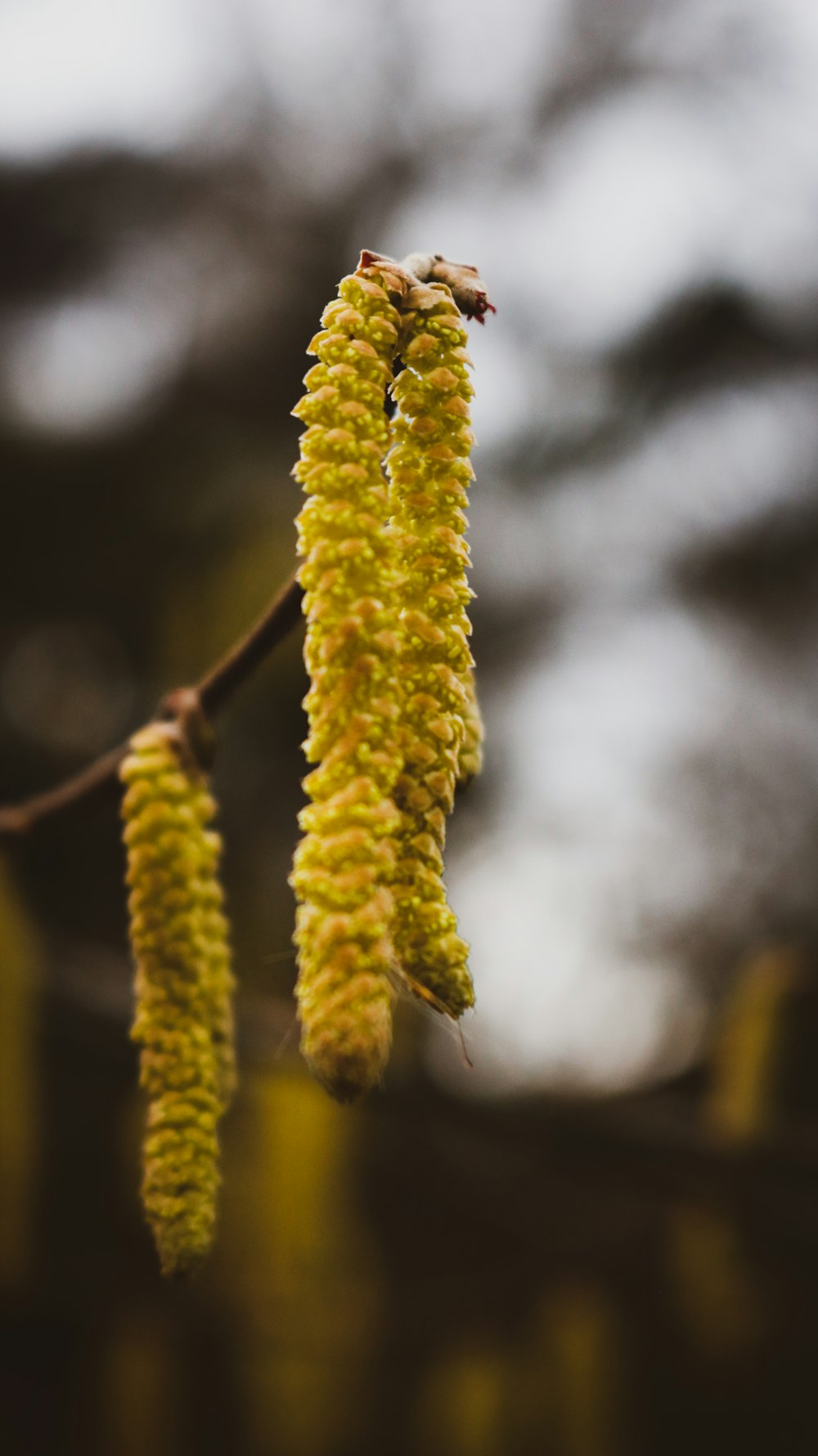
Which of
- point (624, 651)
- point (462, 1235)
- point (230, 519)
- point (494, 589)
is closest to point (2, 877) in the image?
point (230, 519)

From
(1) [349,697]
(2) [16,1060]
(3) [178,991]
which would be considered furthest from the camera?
(2) [16,1060]

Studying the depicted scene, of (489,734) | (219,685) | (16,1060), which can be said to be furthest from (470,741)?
(489,734)

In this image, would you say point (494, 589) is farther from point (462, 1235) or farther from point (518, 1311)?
point (462, 1235)

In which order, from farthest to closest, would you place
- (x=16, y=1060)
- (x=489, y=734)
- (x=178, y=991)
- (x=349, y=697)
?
1. (x=489, y=734)
2. (x=16, y=1060)
3. (x=178, y=991)
4. (x=349, y=697)

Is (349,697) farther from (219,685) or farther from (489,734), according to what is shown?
(489,734)

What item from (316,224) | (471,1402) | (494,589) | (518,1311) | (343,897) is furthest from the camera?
(518,1311)

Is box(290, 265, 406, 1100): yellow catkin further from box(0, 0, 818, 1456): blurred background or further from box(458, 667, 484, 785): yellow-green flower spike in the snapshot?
box(0, 0, 818, 1456): blurred background
